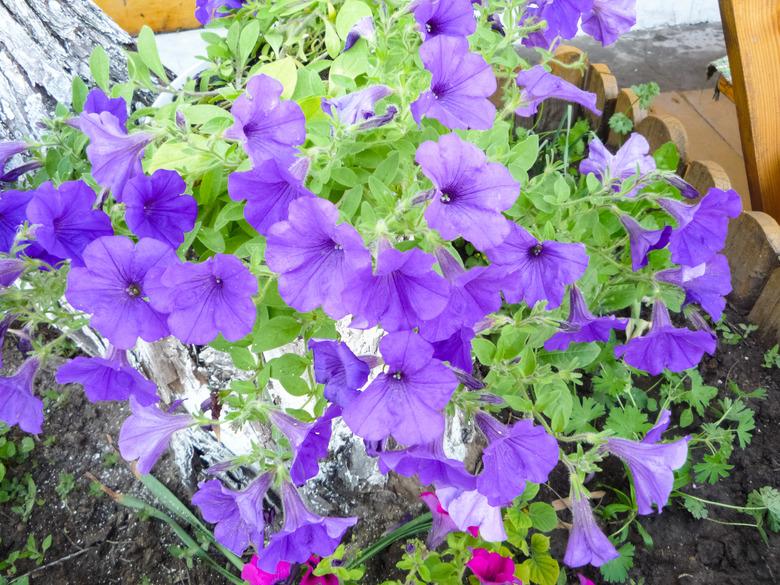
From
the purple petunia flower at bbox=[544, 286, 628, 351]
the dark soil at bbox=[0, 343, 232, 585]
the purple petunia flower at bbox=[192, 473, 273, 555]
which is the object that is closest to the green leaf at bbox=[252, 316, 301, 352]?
the purple petunia flower at bbox=[192, 473, 273, 555]

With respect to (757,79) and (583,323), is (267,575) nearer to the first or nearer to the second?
(583,323)

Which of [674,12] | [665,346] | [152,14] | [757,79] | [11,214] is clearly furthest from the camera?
[674,12]

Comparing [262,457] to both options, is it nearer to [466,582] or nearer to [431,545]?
[431,545]

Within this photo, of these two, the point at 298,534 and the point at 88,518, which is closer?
the point at 298,534

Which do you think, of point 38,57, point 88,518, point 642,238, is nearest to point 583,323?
point 642,238

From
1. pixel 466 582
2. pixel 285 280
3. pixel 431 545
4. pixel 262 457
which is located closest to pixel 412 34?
pixel 285 280

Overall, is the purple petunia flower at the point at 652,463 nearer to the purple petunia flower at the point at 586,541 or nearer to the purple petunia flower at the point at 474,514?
the purple petunia flower at the point at 586,541

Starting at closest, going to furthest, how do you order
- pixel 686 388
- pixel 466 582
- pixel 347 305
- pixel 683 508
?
1. pixel 347 305
2. pixel 466 582
3. pixel 683 508
4. pixel 686 388
